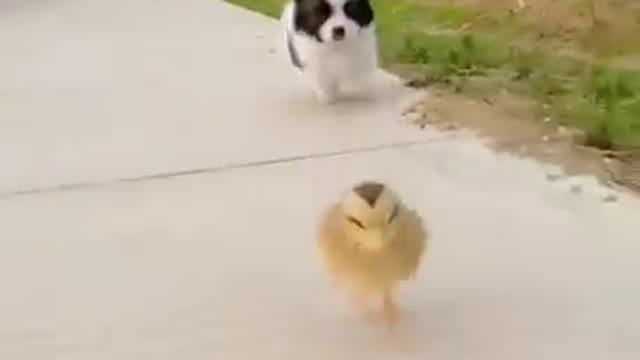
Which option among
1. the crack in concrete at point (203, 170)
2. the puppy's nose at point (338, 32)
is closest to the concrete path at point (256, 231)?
the crack in concrete at point (203, 170)

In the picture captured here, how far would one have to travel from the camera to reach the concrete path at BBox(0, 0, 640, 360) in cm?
404

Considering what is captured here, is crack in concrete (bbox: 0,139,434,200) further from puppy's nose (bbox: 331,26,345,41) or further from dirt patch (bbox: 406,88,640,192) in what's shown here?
puppy's nose (bbox: 331,26,345,41)

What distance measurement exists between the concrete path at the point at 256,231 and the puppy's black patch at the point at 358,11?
0.37 meters

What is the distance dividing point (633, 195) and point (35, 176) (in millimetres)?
2221

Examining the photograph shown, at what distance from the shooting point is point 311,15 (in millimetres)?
6477

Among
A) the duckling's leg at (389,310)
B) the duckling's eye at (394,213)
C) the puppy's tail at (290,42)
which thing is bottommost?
the puppy's tail at (290,42)

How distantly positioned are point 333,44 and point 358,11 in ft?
0.57

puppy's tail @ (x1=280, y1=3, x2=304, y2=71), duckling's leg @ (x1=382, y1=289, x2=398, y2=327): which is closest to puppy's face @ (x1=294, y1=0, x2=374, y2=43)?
puppy's tail @ (x1=280, y1=3, x2=304, y2=71)

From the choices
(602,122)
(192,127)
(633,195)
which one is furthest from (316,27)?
(633,195)

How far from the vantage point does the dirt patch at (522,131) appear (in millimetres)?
5387

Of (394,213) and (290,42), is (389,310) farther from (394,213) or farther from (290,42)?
(290,42)

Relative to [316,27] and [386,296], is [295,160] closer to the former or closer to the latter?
[316,27]

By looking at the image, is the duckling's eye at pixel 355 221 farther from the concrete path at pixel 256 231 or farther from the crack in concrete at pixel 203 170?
the crack in concrete at pixel 203 170

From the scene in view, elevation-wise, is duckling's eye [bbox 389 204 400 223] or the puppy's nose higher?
duckling's eye [bbox 389 204 400 223]
